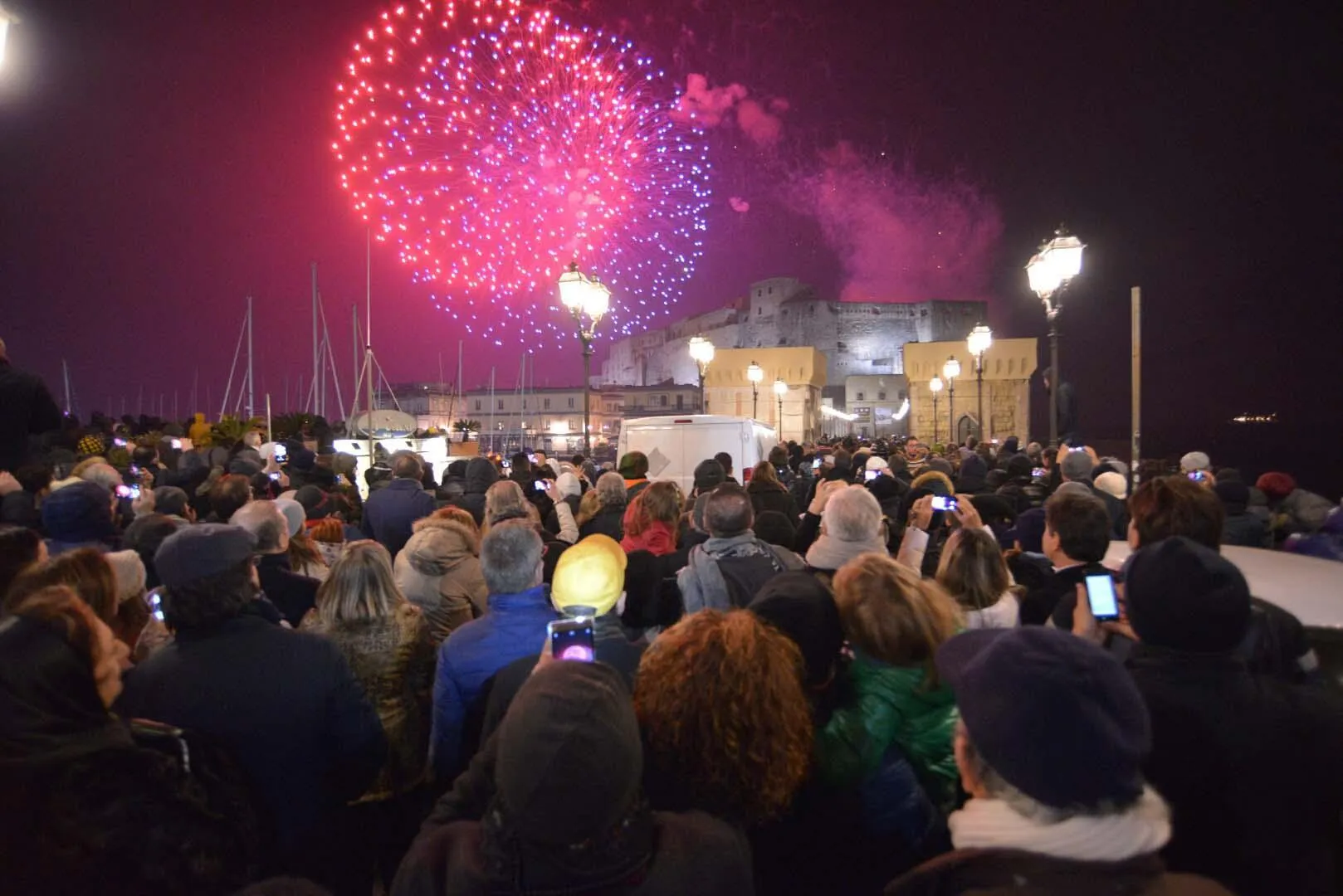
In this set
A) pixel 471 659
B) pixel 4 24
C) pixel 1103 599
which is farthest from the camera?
pixel 4 24

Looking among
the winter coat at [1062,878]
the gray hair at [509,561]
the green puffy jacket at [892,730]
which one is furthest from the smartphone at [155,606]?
the winter coat at [1062,878]

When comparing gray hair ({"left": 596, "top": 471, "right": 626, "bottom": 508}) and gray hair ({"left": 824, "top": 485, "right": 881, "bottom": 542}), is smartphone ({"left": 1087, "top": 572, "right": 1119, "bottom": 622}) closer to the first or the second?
gray hair ({"left": 824, "top": 485, "right": 881, "bottom": 542})

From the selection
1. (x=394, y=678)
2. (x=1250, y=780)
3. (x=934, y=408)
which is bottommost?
(x=394, y=678)

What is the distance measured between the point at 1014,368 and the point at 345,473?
37482 mm

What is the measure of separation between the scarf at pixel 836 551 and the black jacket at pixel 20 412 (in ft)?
15.2

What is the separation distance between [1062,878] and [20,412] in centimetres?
564

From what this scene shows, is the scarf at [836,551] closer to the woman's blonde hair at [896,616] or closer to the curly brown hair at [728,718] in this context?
the woman's blonde hair at [896,616]

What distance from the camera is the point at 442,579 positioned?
4.66 metres

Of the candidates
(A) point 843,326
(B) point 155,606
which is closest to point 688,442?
(B) point 155,606

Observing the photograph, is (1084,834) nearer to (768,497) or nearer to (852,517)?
(852,517)

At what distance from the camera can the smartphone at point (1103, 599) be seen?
10.0 ft

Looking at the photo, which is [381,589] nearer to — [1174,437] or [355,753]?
[355,753]

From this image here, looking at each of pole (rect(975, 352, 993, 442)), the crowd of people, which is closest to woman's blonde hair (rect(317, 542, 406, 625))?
the crowd of people

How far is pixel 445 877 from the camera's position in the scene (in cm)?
173
